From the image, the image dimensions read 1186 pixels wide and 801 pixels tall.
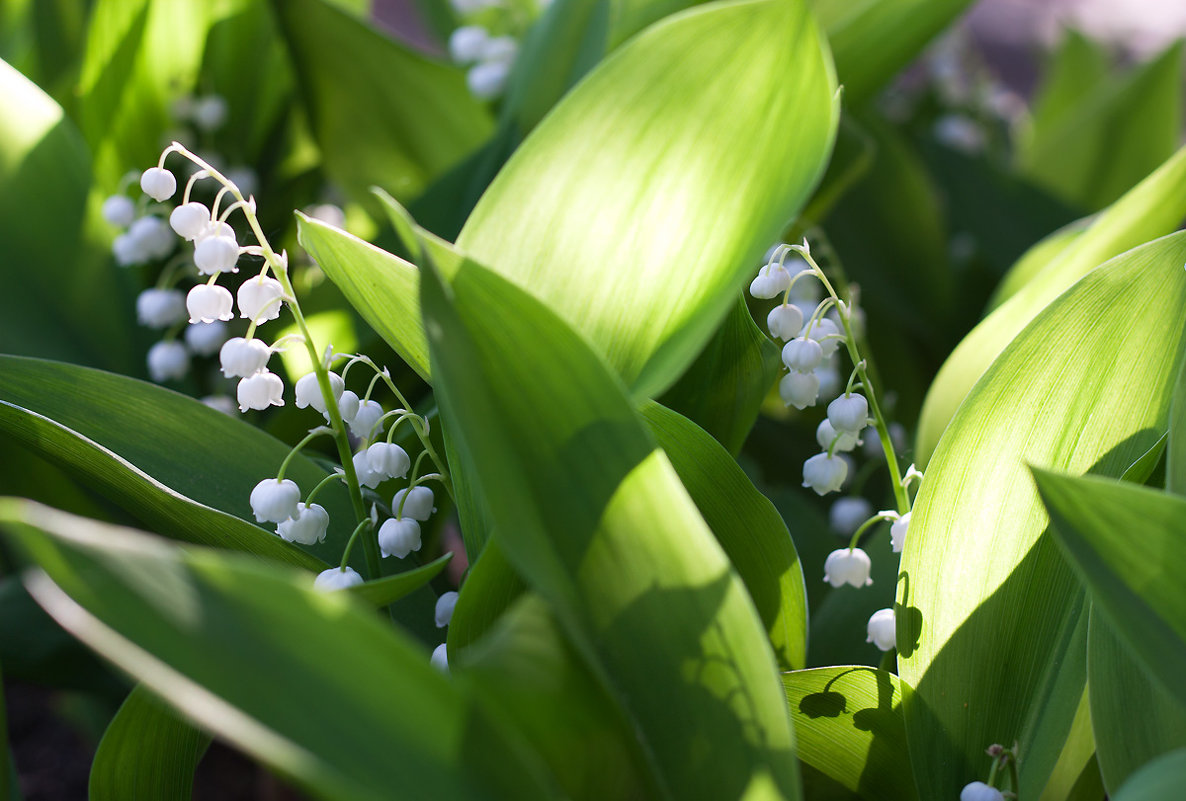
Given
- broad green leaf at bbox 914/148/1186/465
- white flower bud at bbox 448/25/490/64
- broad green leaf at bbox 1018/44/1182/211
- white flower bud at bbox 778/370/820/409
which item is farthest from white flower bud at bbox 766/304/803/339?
broad green leaf at bbox 1018/44/1182/211

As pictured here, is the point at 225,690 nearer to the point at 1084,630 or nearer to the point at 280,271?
the point at 280,271

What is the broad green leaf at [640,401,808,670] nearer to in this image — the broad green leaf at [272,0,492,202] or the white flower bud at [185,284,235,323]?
the white flower bud at [185,284,235,323]

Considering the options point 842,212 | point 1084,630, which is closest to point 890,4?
point 842,212

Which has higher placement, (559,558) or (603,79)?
(603,79)

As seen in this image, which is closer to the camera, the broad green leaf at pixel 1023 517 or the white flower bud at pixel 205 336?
the broad green leaf at pixel 1023 517

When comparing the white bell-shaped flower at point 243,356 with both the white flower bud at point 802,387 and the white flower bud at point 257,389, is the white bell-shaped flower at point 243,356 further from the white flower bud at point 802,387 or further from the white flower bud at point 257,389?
the white flower bud at point 802,387

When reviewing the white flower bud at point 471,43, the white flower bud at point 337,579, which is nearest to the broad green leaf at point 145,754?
the white flower bud at point 337,579

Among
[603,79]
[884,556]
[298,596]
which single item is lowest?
[884,556]
